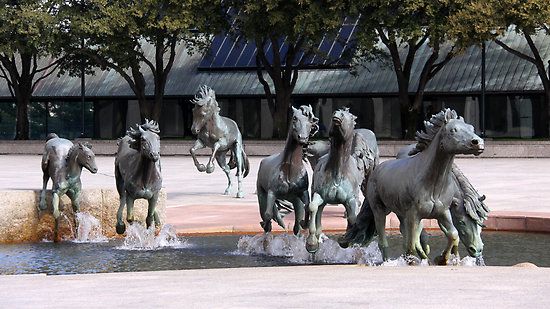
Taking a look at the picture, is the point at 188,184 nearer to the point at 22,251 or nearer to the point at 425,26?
the point at 22,251

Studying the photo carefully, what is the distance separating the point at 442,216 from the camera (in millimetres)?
11914

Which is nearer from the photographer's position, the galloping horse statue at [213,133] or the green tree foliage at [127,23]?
the galloping horse statue at [213,133]

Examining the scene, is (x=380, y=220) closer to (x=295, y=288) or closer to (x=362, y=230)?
(x=362, y=230)

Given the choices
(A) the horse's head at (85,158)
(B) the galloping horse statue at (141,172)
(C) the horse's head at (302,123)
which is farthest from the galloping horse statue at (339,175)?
(A) the horse's head at (85,158)

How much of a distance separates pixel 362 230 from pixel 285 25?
36332 mm

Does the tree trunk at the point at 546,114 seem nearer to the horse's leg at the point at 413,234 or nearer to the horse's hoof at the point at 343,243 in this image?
the horse's hoof at the point at 343,243

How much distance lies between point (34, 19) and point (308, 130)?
1583 inches

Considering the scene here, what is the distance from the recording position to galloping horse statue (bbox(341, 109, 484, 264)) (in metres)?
11.7

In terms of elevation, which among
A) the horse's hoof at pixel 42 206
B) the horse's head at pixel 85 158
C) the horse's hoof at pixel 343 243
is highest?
the horse's head at pixel 85 158

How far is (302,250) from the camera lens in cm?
1453

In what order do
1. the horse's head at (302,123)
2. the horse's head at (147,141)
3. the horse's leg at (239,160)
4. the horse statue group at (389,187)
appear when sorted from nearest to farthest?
the horse statue group at (389,187) → the horse's head at (302,123) → the horse's head at (147,141) → the horse's leg at (239,160)

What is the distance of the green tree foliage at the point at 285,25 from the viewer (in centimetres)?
4775

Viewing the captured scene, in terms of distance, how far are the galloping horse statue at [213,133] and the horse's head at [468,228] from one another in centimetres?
1092

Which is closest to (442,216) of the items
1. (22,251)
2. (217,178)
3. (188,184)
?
(22,251)
